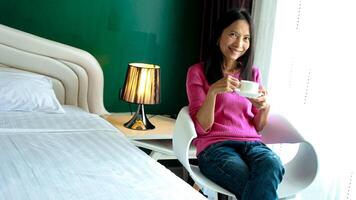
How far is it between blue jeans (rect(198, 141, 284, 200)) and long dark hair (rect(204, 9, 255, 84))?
1.13 ft

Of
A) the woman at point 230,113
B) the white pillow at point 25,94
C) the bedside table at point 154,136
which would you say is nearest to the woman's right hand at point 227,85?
the woman at point 230,113

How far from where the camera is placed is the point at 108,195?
4.18 feet

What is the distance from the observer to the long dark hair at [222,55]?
2.01 m

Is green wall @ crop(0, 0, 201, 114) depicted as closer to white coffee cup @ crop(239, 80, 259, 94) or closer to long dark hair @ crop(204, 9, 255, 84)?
long dark hair @ crop(204, 9, 255, 84)

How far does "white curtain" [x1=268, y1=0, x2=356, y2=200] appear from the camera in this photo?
1952mm

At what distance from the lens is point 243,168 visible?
5.75 ft

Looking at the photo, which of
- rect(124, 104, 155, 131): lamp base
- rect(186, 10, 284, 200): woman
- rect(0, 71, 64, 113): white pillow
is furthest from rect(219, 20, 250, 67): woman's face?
rect(0, 71, 64, 113): white pillow

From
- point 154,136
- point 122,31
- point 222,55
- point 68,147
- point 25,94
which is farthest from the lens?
point 122,31

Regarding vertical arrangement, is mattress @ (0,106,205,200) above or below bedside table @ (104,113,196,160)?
above

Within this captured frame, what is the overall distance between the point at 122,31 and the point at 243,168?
5.05 feet

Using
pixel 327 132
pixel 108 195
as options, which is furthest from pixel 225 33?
pixel 108 195

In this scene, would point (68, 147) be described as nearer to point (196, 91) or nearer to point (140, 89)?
point (196, 91)

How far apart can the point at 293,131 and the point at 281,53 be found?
0.59 meters

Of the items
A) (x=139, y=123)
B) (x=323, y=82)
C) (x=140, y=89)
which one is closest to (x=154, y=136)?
(x=139, y=123)
